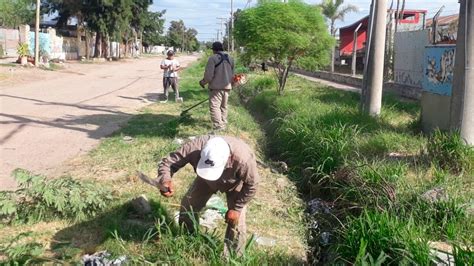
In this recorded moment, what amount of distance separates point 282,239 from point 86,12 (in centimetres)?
4223

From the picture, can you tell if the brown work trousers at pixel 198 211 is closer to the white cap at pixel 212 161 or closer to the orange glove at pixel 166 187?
the orange glove at pixel 166 187

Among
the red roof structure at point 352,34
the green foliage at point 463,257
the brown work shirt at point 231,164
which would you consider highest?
the red roof structure at point 352,34

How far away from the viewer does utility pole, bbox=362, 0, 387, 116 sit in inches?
436

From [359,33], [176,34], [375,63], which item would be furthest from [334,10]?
[176,34]

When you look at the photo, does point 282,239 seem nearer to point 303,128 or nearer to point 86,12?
point 303,128

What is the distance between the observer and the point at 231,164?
4.12 meters

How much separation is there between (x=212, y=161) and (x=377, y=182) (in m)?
2.71

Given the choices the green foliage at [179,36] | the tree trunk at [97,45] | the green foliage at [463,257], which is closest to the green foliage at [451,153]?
the green foliage at [463,257]

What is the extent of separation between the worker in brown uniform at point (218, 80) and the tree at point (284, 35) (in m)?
5.54

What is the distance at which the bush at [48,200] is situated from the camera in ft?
16.2

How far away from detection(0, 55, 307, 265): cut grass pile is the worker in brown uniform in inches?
36.7

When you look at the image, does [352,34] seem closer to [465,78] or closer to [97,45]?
[97,45]

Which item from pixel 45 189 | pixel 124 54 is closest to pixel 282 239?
pixel 45 189

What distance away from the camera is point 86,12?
44.1m
